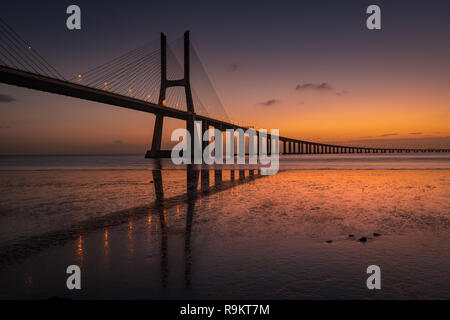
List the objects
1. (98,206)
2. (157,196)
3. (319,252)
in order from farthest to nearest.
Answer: (157,196) < (98,206) < (319,252)

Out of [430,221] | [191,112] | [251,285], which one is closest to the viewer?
[251,285]

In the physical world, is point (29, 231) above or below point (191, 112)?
below

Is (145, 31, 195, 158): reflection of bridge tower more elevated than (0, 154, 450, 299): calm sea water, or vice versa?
(145, 31, 195, 158): reflection of bridge tower

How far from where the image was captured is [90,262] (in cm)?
464

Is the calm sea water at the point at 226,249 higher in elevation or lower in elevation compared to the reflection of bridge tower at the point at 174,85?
lower

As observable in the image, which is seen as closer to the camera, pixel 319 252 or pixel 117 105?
pixel 319 252

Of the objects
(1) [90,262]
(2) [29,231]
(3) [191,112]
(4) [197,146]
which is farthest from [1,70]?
(4) [197,146]

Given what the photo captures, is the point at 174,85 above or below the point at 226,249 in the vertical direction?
above

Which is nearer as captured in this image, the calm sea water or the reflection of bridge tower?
the calm sea water

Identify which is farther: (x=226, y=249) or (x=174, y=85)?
(x=174, y=85)

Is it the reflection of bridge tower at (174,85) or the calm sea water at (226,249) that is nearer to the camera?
the calm sea water at (226,249)
